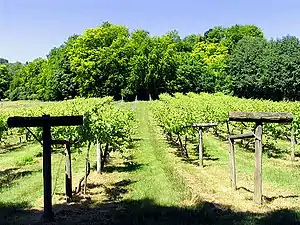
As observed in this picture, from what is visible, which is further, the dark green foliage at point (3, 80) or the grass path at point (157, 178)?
Result: the dark green foliage at point (3, 80)

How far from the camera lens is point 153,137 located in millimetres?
26938

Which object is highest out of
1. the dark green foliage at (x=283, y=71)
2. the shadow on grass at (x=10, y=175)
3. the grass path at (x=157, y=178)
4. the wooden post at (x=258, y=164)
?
the dark green foliage at (x=283, y=71)

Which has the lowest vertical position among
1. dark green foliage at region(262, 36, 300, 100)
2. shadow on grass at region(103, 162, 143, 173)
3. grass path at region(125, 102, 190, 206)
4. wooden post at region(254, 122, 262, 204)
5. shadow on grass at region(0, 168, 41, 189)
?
shadow on grass at region(0, 168, 41, 189)

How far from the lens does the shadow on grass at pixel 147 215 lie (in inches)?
320

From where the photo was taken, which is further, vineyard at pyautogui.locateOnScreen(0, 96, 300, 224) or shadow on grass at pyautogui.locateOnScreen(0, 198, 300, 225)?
vineyard at pyautogui.locateOnScreen(0, 96, 300, 224)

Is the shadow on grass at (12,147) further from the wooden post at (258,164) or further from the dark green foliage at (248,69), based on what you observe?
the dark green foliage at (248,69)

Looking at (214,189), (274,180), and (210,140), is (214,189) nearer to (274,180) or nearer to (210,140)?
(274,180)

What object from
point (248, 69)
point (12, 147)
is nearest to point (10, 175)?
point (12, 147)

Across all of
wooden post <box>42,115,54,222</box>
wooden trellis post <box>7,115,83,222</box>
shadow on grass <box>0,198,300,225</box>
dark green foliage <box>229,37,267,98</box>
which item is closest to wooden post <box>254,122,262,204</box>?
shadow on grass <box>0,198,300,225</box>

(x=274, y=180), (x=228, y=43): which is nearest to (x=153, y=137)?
(x=274, y=180)

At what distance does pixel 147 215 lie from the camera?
8766mm

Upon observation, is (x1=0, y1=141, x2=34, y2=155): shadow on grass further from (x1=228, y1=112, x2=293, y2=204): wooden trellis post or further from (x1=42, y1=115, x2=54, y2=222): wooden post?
(x1=228, y1=112, x2=293, y2=204): wooden trellis post

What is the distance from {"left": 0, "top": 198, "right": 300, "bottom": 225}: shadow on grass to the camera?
320 inches

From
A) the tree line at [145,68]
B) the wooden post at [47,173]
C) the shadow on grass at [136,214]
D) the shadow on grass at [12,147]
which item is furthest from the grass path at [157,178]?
the tree line at [145,68]
